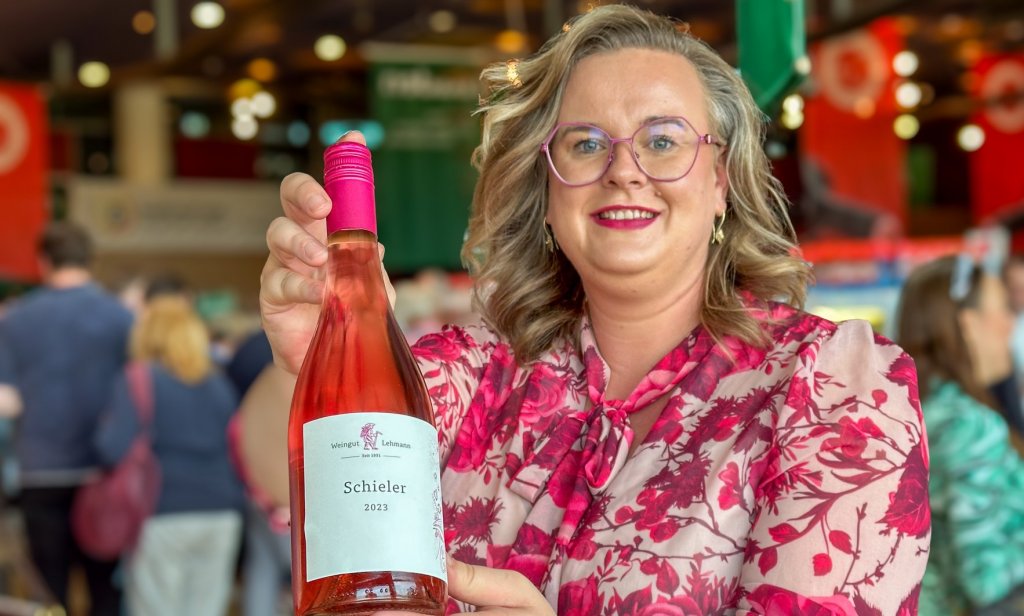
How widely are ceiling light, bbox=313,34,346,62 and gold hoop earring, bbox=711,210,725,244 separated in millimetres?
11772

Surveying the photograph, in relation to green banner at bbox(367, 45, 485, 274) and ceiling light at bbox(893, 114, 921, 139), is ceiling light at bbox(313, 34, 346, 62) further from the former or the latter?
ceiling light at bbox(893, 114, 921, 139)

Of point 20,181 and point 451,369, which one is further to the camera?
point 20,181

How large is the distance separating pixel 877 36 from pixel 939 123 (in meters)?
8.73

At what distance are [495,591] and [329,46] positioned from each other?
1268cm

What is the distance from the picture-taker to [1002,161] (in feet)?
Result: 38.8

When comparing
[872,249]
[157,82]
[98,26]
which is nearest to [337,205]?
[872,249]

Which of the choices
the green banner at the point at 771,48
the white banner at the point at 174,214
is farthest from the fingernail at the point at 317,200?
the white banner at the point at 174,214

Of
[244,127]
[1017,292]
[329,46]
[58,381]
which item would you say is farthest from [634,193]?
[244,127]

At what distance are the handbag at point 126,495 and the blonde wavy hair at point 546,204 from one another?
3.55 m

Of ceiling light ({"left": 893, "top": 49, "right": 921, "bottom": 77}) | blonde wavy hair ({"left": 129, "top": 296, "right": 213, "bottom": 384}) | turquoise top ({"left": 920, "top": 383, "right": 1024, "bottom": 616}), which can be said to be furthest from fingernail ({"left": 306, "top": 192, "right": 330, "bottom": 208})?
ceiling light ({"left": 893, "top": 49, "right": 921, "bottom": 77})

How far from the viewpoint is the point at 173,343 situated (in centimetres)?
504

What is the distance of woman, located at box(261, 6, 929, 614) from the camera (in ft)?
4.18

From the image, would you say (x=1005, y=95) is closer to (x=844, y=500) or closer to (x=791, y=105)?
(x=791, y=105)

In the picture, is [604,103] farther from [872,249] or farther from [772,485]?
[872,249]
